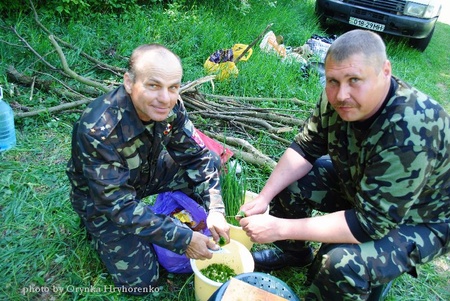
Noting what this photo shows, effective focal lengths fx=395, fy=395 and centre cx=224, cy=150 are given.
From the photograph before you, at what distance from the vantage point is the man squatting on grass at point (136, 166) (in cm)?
209

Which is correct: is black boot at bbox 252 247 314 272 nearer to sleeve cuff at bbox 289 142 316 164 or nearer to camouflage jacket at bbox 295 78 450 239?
sleeve cuff at bbox 289 142 316 164

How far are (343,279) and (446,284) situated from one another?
1342 millimetres

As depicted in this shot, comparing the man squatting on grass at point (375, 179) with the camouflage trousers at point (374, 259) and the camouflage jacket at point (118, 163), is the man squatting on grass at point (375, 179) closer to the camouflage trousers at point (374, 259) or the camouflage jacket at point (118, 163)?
the camouflage trousers at point (374, 259)

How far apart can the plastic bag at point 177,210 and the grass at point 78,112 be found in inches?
3.8

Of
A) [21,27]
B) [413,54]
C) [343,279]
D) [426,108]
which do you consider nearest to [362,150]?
[426,108]

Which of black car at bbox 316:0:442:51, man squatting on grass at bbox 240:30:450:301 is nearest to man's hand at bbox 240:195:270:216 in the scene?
man squatting on grass at bbox 240:30:450:301

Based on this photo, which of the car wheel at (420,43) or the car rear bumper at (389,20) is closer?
the car rear bumper at (389,20)

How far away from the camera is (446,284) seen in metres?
2.80

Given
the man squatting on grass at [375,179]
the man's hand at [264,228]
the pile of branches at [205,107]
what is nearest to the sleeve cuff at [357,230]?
the man squatting on grass at [375,179]

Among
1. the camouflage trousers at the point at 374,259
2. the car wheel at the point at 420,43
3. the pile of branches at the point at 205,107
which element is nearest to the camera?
the camouflage trousers at the point at 374,259

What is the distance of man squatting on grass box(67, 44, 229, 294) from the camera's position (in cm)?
209

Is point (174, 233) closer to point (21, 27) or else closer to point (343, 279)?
point (343, 279)

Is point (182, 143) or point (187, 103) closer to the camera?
point (182, 143)

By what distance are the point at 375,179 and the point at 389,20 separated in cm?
590
